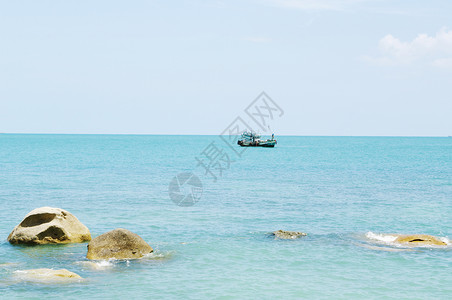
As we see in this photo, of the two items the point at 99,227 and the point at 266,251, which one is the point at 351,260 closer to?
the point at 266,251

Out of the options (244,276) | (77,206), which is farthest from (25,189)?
(244,276)

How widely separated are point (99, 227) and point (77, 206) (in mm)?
8019

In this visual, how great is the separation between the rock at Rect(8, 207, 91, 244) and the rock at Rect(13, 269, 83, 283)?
191 inches

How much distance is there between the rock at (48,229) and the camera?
22250 mm

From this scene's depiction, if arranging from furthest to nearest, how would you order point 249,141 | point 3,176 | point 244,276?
point 249,141 → point 3,176 → point 244,276

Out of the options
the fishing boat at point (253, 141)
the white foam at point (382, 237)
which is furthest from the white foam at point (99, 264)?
the fishing boat at point (253, 141)

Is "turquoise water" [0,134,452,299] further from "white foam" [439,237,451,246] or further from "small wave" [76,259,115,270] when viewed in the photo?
"white foam" [439,237,451,246]

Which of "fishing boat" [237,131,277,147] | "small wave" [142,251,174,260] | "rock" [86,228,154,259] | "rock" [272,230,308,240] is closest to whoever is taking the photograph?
"rock" [86,228,154,259]

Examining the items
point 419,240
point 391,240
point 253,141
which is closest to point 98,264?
point 391,240

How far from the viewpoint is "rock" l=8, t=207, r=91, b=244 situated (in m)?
22.2

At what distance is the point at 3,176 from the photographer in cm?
5578

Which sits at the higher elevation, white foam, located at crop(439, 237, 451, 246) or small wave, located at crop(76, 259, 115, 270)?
white foam, located at crop(439, 237, 451, 246)

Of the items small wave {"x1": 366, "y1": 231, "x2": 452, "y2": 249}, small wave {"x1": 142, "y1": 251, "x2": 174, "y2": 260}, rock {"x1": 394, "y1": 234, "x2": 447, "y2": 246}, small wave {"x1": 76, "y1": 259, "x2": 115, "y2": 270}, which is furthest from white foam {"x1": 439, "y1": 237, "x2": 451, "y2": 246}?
small wave {"x1": 76, "y1": 259, "x2": 115, "y2": 270}

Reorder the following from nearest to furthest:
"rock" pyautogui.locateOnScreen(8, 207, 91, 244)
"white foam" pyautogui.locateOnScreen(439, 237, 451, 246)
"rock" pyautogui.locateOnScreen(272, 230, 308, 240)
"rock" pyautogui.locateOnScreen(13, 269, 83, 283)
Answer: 1. "rock" pyautogui.locateOnScreen(13, 269, 83, 283)
2. "rock" pyautogui.locateOnScreen(8, 207, 91, 244)
3. "white foam" pyautogui.locateOnScreen(439, 237, 451, 246)
4. "rock" pyautogui.locateOnScreen(272, 230, 308, 240)
